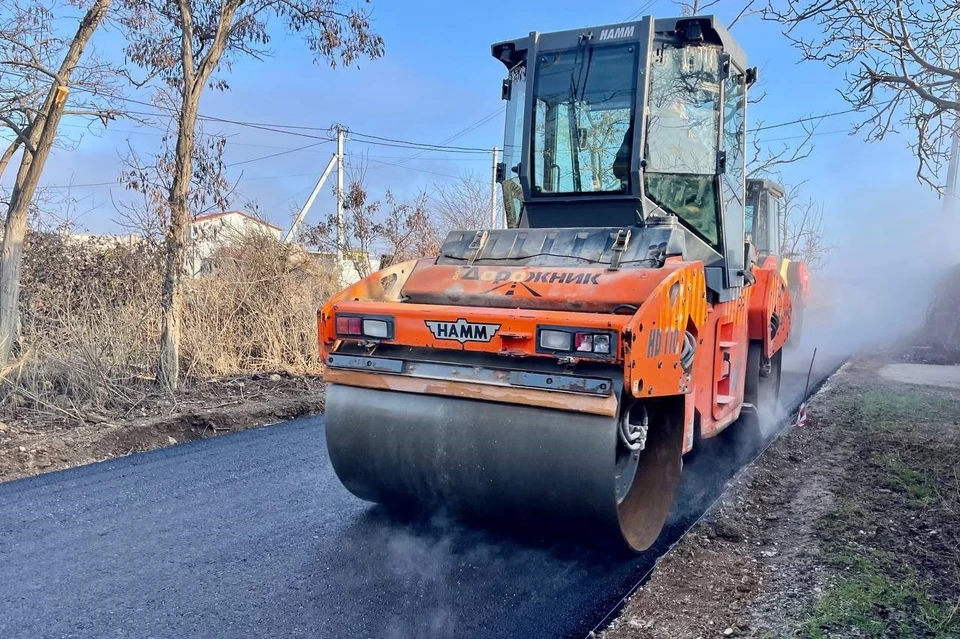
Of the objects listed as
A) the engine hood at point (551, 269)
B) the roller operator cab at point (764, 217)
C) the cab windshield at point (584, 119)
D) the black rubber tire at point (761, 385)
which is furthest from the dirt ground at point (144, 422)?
the roller operator cab at point (764, 217)

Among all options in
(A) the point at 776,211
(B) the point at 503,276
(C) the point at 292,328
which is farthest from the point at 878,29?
(C) the point at 292,328

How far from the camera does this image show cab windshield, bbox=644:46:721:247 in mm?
4602

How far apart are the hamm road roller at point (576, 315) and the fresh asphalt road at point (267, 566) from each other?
28cm

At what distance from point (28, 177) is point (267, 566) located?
606cm

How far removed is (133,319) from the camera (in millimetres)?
8109

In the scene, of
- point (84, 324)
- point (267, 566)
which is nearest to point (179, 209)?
point (84, 324)

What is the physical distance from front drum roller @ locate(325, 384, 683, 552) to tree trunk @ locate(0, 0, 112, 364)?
5.38 metres

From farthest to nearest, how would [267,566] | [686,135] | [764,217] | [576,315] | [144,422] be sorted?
[764,217] < [144,422] < [686,135] < [267,566] < [576,315]

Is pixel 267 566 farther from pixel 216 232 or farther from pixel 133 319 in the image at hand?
pixel 216 232

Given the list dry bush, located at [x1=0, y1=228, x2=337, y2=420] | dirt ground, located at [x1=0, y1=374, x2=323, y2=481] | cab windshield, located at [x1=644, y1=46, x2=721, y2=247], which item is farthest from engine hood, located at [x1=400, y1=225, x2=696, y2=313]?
dry bush, located at [x1=0, y1=228, x2=337, y2=420]

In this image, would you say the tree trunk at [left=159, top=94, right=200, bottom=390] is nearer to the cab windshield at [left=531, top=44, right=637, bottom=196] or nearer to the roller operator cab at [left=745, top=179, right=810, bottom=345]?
the cab windshield at [left=531, top=44, right=637, bottom=196]

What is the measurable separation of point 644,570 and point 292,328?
7060 mm

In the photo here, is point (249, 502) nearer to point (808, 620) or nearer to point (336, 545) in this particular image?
point (336, 545)

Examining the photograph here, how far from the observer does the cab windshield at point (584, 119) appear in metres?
4.63
